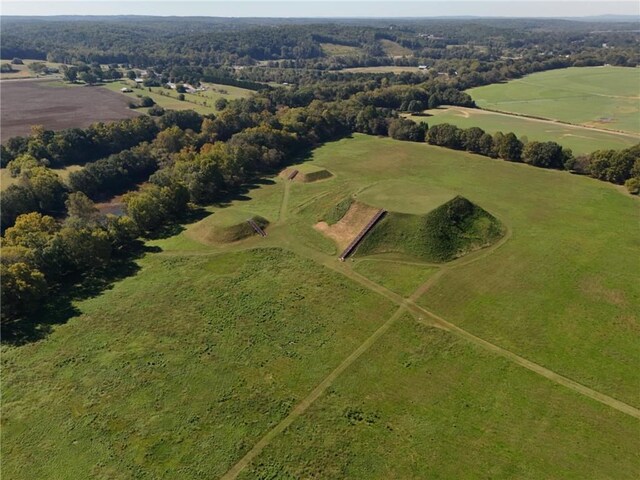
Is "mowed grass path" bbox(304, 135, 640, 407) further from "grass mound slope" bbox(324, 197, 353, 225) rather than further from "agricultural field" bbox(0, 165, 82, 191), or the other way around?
"agricultural field" bbox(0, 165, 82, 191)

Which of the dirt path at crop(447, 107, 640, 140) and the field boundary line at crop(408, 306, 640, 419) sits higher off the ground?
the dirt path at crop(447, 107, 640, 140)

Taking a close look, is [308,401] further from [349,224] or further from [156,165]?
[156,165]

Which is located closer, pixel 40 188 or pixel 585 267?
pixel 585 267

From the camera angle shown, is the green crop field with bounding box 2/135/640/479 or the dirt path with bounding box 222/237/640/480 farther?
the dirt path with bounding box 222/237/640/480

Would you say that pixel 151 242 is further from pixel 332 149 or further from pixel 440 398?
pixel 332 149

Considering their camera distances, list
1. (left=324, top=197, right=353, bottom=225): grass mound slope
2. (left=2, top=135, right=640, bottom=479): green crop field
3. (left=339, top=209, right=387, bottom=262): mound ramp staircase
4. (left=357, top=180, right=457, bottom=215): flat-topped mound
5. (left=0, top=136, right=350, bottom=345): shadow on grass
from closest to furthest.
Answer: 1. (left=2, top=135, right=640, bottom=479): green crop field
2. (left=0, top=136, right=350, bottom=345): shadow on grass
3. (left=339, top=209, right=387, bottom=262): mound ramp staircase
4. (left=357, top=180, right=457, bottom=215): flat-topped mound
5. (left=324, top=197, right=353, bottom=225): grass mound slope

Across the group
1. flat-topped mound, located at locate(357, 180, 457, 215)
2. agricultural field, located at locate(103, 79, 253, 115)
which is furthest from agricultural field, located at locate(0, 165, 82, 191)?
flat-topped mound, located at locate(357, 180, 457, 215)

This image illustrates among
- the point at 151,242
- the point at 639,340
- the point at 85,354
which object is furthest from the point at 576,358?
the point at 151,242
